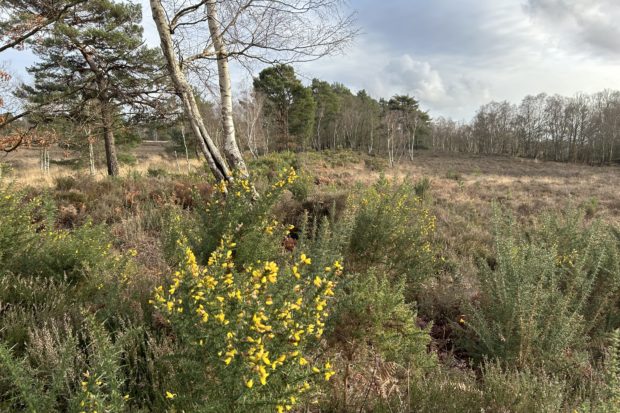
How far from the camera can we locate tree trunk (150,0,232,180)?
508 centimetres

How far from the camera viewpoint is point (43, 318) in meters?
2.75

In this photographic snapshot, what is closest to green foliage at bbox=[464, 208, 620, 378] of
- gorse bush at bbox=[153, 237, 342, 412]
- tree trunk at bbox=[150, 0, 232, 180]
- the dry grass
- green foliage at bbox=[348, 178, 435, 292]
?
green foliage at bbox=[348, 178, 435, 292]

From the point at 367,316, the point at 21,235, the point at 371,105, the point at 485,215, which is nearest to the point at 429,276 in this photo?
the point at 367,316

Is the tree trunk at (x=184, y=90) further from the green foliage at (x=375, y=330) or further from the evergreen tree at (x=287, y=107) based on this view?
the evergreen tree at (x=287, y=107)

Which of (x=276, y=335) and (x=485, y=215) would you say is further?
(x=485, y=215)

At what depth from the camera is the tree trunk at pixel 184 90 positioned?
5.08m

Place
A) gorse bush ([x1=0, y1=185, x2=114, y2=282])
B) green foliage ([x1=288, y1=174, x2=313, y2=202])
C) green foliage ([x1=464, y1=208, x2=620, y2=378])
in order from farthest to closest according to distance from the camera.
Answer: green foliage ([x1=288, y1=174, x2=313, y2=202]), gorse bush ([x1=0, y1=185, x2=114, y2=282]), green foliage ([x1=464, y1=208, x2=620, y2=378])

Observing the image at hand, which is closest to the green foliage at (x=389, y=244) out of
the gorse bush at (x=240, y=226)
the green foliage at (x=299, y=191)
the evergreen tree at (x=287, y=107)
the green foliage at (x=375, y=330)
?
the gorse bush at (x=240, y=226)

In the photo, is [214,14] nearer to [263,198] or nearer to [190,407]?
[263,198]

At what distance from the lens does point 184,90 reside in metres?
5.36

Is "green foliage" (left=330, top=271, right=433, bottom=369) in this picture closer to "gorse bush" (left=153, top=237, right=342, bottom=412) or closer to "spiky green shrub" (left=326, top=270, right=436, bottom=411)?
"spiky green shrub" (left=326, top=270, right=436, bottom=411)

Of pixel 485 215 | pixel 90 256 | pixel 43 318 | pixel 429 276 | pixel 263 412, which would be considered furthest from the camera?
pixel 485 215

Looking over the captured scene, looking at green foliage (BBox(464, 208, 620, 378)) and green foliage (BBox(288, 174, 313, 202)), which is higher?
green foliage (BBox(288, 174, 313, 202))

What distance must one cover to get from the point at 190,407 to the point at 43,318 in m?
1.71
